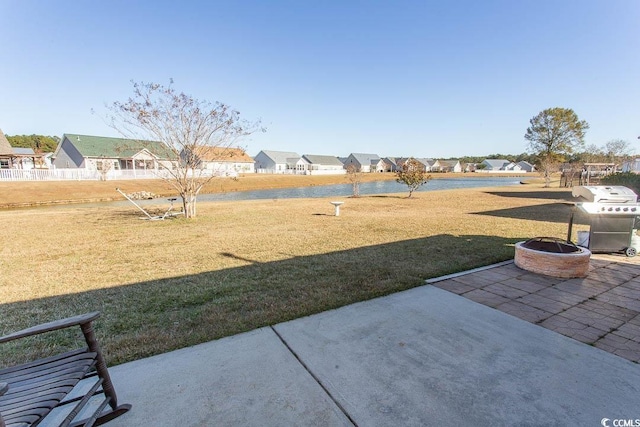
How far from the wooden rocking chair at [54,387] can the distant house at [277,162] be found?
224ft

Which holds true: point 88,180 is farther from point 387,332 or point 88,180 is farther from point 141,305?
point 387,332

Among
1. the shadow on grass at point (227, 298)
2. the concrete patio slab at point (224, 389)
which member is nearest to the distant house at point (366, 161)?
the shadow on grass at point (227, 298)

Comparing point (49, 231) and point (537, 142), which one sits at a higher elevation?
point (537, 142)

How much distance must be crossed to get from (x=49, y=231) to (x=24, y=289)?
19.5ft

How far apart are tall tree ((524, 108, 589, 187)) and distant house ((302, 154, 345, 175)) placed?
42.7 metres

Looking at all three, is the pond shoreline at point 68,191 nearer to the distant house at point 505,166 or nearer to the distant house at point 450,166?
the distant house at point 450,166

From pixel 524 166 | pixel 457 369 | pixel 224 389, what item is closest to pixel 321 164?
pixel 524 166

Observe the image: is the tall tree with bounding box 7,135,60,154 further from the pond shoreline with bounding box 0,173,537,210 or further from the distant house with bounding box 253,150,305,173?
the pond shoreline with bounding box 0,173,537,210

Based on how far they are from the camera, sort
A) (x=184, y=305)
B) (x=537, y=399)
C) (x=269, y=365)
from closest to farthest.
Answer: (x=537, y=399)
(x=269, y=365)
(x=184, y=305)

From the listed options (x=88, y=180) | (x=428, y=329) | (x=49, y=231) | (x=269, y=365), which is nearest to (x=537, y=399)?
(x=428, y=329)

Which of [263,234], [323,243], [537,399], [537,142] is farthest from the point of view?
[537,142]

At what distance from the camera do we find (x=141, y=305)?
3.75 metres

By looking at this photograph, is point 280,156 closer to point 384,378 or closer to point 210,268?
point 210,268

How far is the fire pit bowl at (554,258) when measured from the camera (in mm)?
4465
